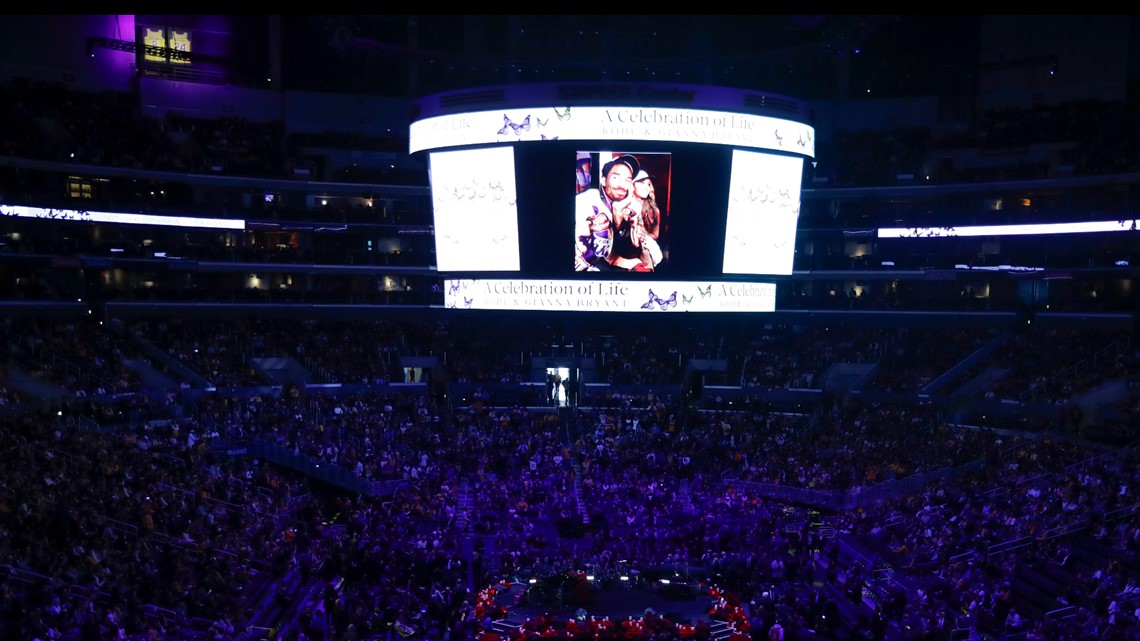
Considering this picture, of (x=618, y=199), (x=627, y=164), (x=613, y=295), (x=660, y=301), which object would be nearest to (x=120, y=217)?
(x=613, y=295)

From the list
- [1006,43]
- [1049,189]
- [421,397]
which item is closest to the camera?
[421,397]

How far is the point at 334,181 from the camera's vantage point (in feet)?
139

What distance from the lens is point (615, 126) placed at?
88.4 ft

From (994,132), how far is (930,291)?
23.2 ft

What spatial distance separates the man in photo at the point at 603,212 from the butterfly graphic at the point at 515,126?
246 cm

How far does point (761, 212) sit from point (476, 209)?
8588 mm

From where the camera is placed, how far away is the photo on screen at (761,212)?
28.8 meters

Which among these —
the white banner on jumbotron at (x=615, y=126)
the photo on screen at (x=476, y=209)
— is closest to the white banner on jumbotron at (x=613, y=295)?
the photo on screen at (x=476, y=209)

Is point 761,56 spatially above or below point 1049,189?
above

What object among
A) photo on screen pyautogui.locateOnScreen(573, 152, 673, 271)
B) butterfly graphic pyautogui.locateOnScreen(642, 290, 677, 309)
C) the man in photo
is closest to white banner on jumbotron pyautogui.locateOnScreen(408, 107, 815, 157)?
photo on screen pyautogui.locateOnScreen(573, 152, 673, 271)

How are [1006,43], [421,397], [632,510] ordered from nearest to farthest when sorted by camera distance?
[632,510] < [421,397] < [1006,43]

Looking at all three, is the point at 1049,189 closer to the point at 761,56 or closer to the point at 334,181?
the point at 761,56

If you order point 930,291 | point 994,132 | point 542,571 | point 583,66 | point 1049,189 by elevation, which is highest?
point 583,66

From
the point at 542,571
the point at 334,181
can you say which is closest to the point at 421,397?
the point at 334,181
